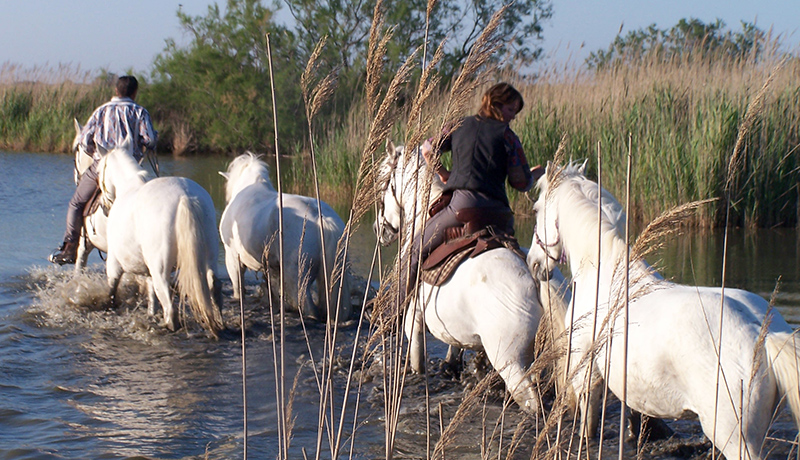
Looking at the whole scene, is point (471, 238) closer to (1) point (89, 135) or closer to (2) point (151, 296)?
(2) point (151, 296)

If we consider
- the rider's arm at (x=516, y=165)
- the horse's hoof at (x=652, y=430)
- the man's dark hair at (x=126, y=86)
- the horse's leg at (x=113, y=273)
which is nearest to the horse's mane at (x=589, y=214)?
the rider's arm at (x=516, y=165)

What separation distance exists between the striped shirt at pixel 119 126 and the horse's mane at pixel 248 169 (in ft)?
2.82

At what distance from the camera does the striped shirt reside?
6996 mm

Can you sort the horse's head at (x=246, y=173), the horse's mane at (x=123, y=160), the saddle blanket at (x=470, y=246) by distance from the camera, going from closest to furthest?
the saddle blanket at (x=470, y=246), the horse's mane at (x=123, y=160), the horse's head at (x=246, y=173)

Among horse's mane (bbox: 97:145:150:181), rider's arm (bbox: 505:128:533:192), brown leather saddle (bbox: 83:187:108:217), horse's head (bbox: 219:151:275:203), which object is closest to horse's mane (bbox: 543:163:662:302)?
rider's arm (bbox: 505:128:533:192)

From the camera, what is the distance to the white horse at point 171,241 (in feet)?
Result: 18.5

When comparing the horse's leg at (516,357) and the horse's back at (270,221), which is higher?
the horse's back at (270,221)

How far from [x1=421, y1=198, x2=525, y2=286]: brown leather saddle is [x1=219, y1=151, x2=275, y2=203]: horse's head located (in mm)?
2590

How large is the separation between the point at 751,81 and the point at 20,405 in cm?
957

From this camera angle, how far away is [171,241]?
18.7 feet

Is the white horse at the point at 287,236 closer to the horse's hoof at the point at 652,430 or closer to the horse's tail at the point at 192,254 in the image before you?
the horse's tail at the point at 192,254

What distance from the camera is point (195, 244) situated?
5.63m

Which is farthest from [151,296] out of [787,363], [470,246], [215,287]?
[787,363]

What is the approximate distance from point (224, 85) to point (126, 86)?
19177 mm
